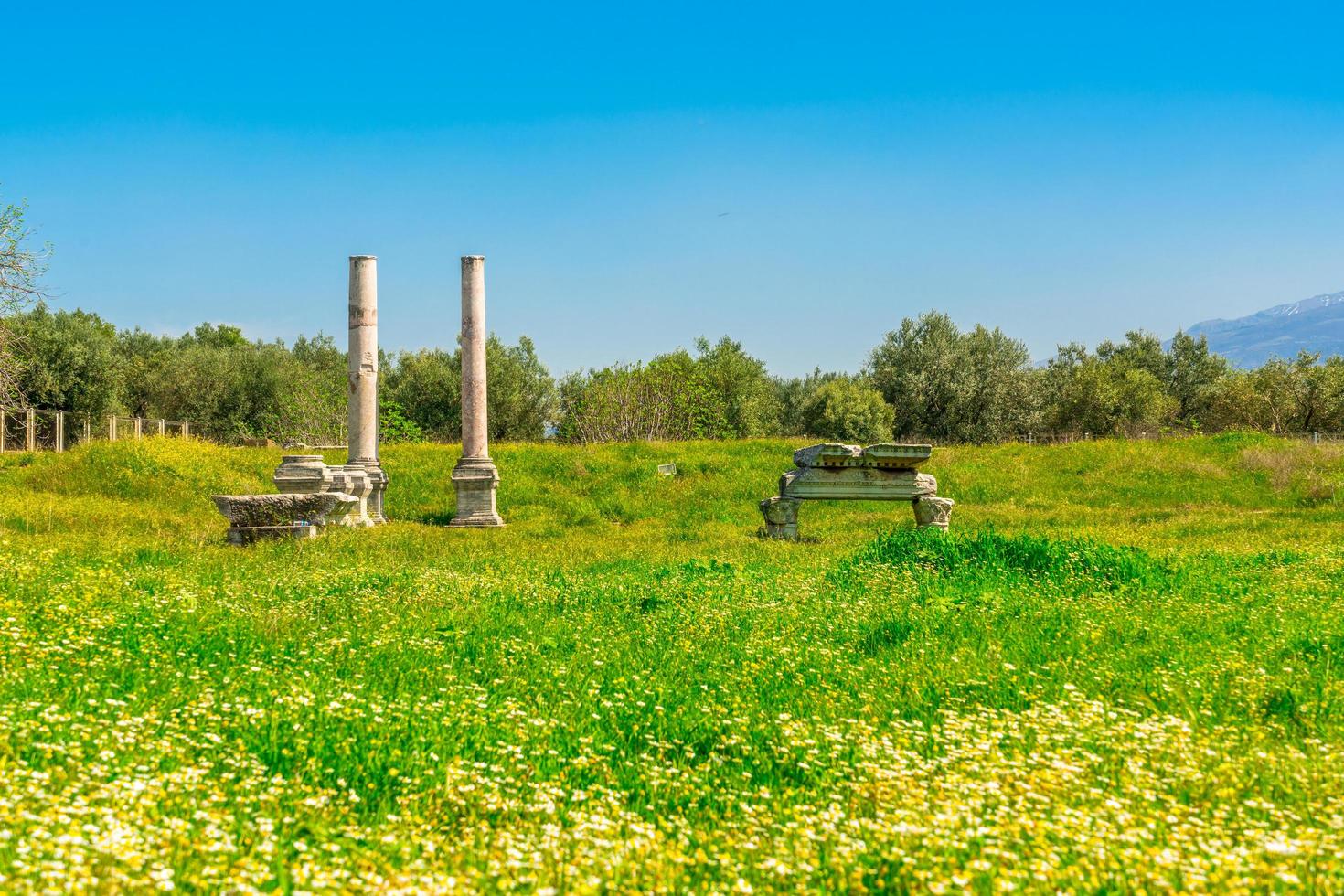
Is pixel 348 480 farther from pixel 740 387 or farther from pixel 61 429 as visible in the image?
pixel 740 387

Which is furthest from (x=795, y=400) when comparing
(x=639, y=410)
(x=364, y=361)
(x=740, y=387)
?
(x=364, y=361)

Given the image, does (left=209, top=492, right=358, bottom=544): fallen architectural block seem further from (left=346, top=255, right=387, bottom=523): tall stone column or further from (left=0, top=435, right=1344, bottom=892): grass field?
(left=346, top=255, right=387, bottom=523): tall stone column

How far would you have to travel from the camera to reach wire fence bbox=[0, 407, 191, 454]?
128ft

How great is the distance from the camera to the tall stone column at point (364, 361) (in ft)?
73.8

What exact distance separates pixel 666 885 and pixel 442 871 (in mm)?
814

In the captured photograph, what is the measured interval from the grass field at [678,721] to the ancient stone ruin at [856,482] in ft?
15.7

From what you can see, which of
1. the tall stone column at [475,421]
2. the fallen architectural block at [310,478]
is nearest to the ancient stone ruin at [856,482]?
the tall stone column at [475,421]

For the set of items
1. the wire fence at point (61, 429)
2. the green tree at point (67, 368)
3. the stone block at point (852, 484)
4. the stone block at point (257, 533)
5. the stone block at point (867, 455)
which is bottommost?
the stone block at point (257, 533)

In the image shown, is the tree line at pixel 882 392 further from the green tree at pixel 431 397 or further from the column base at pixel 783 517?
the column base at pixel 783 517

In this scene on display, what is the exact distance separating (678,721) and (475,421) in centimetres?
1802

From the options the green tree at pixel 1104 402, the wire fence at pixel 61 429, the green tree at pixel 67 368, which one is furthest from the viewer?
the green tree at pixel 1104 402

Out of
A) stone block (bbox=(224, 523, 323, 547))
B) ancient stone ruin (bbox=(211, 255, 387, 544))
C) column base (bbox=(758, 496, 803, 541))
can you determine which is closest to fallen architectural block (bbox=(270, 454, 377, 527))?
ancient stone ruin (bbox=(211, 255, 387, 544))

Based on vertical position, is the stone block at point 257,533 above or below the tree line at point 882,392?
below

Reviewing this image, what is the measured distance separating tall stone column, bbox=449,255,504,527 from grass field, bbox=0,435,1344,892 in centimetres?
888
